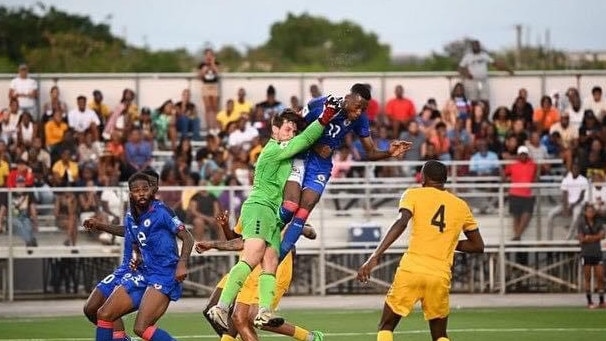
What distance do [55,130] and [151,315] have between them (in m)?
Result: 16.5

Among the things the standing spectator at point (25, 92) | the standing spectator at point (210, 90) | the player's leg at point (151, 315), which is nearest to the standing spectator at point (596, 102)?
the standing spectator at point (210, 90)

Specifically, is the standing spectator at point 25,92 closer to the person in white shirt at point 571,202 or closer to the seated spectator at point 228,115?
the seated spectator at point 228,115

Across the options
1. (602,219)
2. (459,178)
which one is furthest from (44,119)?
(602,219)

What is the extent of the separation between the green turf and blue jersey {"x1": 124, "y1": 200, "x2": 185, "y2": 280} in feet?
15.8

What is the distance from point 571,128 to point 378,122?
3.91 metres

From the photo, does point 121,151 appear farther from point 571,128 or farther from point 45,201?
→ point 571,128

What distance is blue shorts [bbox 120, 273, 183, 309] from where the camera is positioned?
1833 centimetres

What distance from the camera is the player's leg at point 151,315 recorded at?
1808 centimetres

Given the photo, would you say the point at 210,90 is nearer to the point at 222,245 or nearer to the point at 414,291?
the point at 222,245

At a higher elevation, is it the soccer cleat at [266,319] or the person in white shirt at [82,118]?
the person in white shirt at [82,118]

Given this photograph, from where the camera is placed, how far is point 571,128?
3462cm

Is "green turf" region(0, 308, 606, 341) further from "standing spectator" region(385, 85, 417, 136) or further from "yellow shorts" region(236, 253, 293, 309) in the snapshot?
"standing spectator" region(385, 85, 417, 136)

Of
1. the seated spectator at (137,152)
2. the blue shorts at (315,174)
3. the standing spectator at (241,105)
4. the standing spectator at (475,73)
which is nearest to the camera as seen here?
the blue shorts at (315,174)

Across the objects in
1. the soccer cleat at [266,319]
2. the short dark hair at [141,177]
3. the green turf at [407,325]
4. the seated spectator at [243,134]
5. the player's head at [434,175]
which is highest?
the player's head at [434,175]
